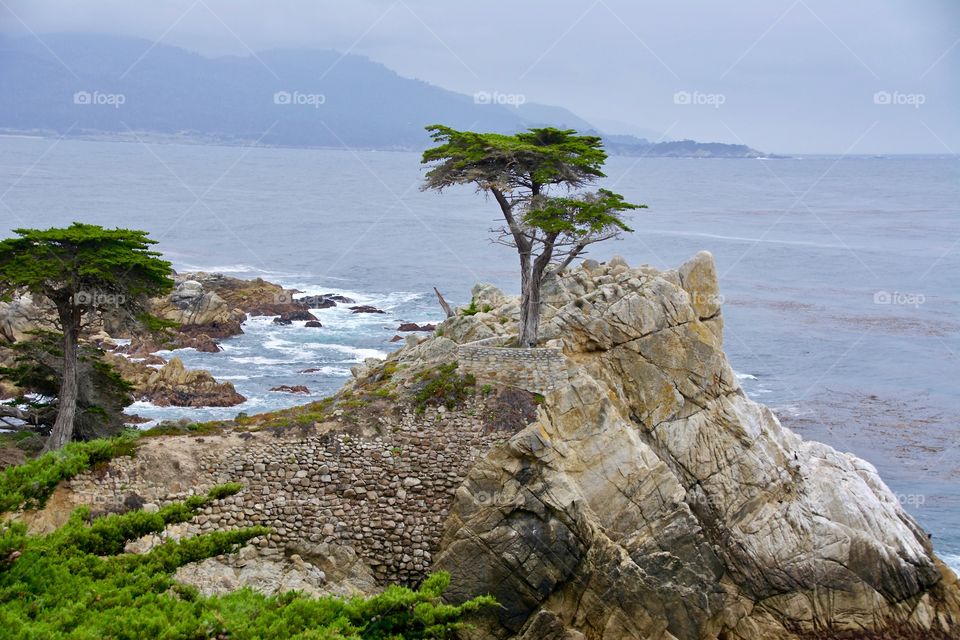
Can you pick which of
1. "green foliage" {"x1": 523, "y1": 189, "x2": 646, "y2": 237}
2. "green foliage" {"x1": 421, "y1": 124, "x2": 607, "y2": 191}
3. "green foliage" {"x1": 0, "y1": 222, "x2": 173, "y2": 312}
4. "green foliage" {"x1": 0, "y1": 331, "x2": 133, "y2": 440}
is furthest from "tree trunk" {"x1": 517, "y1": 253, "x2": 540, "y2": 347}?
"green foliage" {"x1": 0, "y1": 331, "x2": 133, "y2": 440}

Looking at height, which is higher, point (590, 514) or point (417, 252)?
point (417, 252)

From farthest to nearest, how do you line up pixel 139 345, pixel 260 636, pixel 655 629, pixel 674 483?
pixel 139 345 < pixel 674 483 < pixel 655 629 < pixel 260 636

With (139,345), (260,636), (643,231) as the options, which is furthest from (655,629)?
(643,231)

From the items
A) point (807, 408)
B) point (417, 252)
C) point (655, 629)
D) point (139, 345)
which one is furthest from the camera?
point (417, 252)

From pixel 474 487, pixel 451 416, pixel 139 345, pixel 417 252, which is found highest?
pixel 417 252

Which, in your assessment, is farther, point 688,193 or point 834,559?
point 688,193

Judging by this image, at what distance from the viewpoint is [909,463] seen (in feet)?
134

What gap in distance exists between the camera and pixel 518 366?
27.2 m

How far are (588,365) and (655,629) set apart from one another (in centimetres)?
794

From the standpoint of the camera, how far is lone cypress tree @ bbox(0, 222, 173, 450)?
2523cm

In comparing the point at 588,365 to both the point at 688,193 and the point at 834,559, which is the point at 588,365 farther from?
the point at 688,193

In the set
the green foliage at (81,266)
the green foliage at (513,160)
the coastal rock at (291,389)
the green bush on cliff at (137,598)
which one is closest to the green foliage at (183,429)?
the green foliage at (81,266)

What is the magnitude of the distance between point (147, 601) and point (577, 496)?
1235 centimetres

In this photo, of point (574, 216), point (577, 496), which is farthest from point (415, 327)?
point (577, 496)
